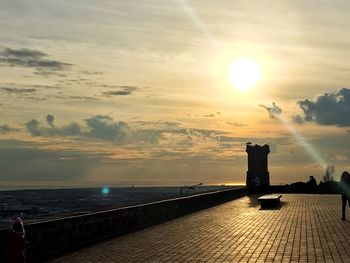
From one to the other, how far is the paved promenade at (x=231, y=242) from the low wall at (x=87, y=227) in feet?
1.28

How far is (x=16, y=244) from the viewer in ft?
34.5

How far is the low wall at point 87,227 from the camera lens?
12438 millimetres

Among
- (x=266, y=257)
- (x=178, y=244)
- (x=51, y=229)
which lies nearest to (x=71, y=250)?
(x=51, y=229)

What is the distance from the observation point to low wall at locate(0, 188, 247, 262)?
40.8 ft

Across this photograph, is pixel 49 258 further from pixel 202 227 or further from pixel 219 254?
pixel 202 227

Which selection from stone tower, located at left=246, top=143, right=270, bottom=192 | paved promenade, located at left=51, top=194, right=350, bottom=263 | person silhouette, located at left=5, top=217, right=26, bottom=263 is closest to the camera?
person silhouette, located at left=5, top=217, right=26, bottom=263

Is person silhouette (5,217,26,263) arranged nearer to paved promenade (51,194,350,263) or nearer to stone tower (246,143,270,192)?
paved promenade (51,194,350,263)

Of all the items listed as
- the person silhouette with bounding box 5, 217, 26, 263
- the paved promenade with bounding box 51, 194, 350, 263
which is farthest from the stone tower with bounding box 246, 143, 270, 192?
the person silhouette with bounding box 5, 217, 26, 263

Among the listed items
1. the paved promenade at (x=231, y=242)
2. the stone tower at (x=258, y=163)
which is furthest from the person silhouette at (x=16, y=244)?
the stone tower at (x=258, y=163)

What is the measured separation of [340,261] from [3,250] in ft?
20.5

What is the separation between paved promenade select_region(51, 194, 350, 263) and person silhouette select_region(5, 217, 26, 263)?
6.72 feet

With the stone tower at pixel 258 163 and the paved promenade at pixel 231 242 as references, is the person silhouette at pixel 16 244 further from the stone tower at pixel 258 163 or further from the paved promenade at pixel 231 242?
the stone tower at pixel 258 163

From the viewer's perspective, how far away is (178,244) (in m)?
14.9

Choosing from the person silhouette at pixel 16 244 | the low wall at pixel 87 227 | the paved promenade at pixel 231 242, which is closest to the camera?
the person silhouette at pixel 16 244
